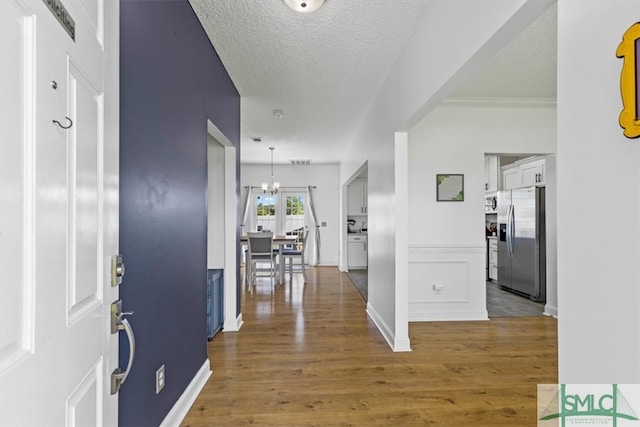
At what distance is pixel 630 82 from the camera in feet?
2.47

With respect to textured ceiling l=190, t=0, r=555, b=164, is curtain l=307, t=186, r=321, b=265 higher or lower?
lower

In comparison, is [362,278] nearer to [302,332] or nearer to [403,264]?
[302,332]

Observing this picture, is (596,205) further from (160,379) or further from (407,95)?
(160,379)

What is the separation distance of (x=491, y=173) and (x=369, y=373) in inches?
215

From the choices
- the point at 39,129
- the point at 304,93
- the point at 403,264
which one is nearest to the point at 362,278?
the point at 403,264

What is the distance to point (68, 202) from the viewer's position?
0.74 meters

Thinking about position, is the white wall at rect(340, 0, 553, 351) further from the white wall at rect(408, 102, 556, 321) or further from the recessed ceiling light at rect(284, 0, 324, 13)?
the recessed ceiling light at rect(284, 0, 324, 13)

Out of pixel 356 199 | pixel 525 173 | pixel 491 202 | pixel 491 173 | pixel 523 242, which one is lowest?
pixel 523 242

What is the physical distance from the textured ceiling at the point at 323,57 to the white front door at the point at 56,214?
147 centimetres

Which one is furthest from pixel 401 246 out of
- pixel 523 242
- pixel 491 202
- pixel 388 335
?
pixel 491 202

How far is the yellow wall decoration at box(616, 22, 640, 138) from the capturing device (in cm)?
74

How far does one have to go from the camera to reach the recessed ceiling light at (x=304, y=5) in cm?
194

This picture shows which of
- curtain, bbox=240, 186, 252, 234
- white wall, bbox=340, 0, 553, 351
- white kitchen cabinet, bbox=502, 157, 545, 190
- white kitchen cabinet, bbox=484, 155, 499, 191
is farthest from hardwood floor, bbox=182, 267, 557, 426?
curtain, bbox=240, 186, 252, 234

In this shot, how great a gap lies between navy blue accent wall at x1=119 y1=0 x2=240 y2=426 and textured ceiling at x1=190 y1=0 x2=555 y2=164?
1.08 ft
